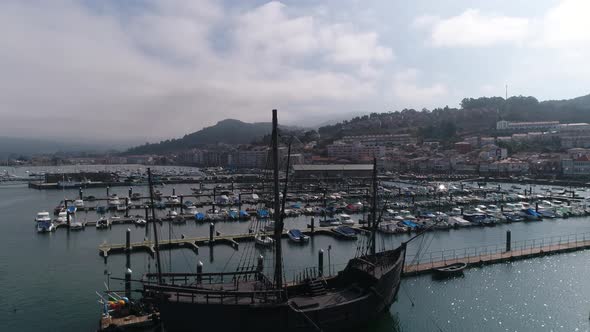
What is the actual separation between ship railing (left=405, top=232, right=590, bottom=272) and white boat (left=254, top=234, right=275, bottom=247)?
549 centimetres

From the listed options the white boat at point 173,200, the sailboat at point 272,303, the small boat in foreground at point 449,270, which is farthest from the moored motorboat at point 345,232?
the white boat at point 173,200

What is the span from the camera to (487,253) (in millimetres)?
16625

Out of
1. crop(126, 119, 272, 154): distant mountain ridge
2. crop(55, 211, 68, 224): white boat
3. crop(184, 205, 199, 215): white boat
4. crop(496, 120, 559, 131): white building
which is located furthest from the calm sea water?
crop(126, 119, 272, 154): distant mountain ridge

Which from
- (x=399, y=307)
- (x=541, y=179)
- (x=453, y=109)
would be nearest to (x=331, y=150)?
(x=541, y=179)

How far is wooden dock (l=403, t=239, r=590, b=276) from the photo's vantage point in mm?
13555

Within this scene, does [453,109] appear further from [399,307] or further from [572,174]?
[399,307]

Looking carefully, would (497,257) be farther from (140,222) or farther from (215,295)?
(140,222)

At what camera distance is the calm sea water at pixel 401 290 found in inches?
410

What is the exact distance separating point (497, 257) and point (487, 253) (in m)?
1.59

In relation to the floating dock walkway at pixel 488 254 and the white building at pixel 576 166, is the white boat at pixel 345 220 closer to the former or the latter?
the floating dock walkway at pixel 488 254

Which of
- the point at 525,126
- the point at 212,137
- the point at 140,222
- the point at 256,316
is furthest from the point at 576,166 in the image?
the point at 212,137

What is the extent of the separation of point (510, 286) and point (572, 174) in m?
42.9

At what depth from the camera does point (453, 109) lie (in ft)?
360

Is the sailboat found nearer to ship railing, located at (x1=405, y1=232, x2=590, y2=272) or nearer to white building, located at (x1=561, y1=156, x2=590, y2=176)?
ship railing, located at (x1=405, y1=232, x2=590, y2=272)
